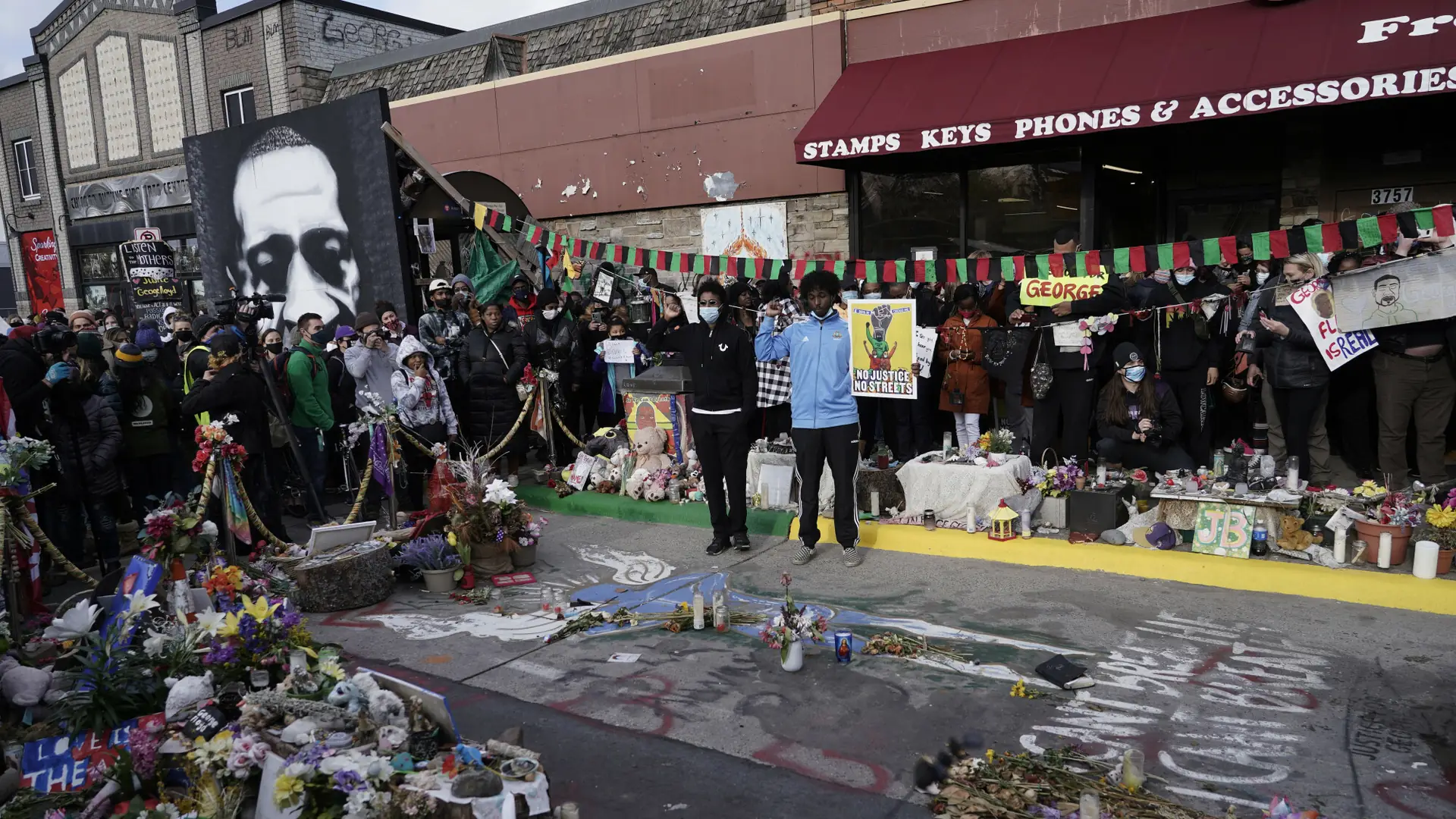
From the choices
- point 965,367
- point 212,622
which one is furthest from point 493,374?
point 212,622

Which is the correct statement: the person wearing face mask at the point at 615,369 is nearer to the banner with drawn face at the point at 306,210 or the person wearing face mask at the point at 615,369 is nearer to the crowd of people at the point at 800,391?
the crowd of people at the point at 800,391

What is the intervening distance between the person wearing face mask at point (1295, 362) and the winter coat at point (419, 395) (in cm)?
742

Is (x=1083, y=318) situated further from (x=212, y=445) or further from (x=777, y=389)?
(x=212, y=445)

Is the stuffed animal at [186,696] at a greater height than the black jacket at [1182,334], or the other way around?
the black jacket at [1182,334]

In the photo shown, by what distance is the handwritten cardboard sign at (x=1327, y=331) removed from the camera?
765 cm

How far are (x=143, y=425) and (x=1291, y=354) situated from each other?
9960 millimetres

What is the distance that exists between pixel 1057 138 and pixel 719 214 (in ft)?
16.3

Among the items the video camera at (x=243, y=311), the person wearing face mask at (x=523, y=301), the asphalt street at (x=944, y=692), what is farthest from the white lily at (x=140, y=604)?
the person wearing face mask at (x=523, y=301)

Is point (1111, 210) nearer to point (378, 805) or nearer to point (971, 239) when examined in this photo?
point (971, 239)

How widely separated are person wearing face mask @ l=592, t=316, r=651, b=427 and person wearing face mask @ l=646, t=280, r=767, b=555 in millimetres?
2686

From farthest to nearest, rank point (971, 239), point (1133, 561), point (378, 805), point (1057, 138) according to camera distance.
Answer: point (971, 239) → point (1057, 138) → point (1133, 561) → point (378, 805)

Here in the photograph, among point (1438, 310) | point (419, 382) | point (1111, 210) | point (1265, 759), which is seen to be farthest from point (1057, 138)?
point (1265, 759)

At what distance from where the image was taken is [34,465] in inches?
243

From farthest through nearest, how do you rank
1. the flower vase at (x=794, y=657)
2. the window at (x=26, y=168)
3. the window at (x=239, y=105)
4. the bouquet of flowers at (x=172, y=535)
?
the window at (x=26, y=168), the window at (x=239, y=105), the bouquet of flowers at (x=172, y=535), the flower vase at (x=794, y=657)
